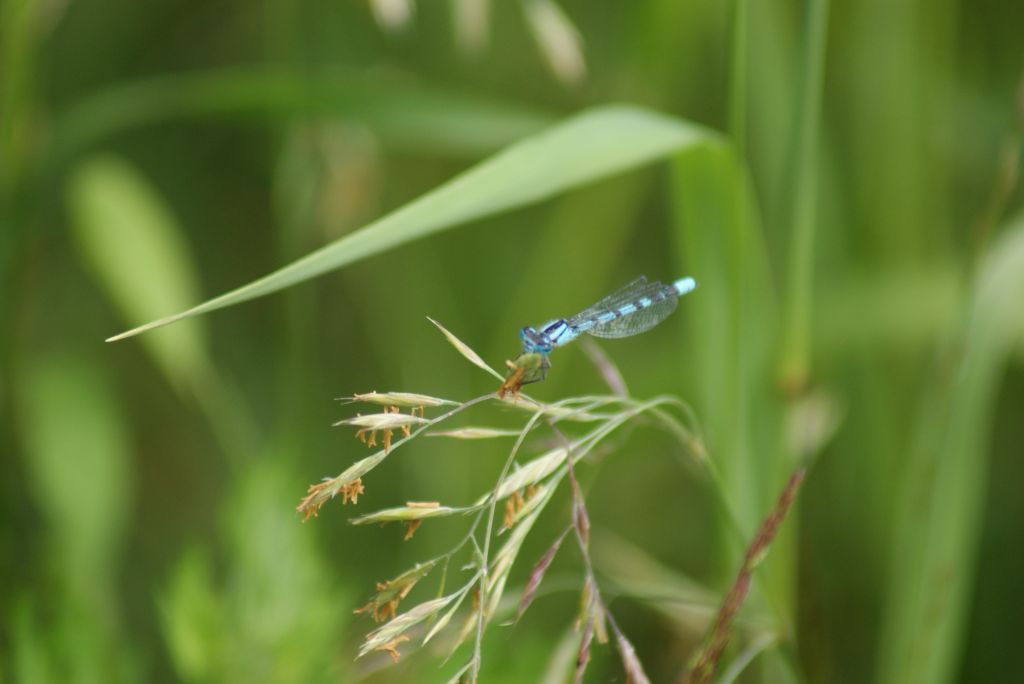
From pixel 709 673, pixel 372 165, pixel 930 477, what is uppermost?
pixel 372 165

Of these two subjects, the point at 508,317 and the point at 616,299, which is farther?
the point at 508,317

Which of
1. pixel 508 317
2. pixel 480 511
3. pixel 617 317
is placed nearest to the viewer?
pixel 480 511

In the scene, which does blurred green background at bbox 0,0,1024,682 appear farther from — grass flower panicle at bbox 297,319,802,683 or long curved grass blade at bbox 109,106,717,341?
grass flower panicle at bbox 297,319,802,683

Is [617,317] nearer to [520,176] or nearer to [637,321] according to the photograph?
[637,321]

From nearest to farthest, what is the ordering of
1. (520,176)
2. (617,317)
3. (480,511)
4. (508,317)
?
(480,511)
(520,176)
(617,317)
(508,317)

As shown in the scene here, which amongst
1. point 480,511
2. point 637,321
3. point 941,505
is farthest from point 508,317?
point 480,511

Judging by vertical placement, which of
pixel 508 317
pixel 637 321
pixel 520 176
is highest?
pixel 520 176

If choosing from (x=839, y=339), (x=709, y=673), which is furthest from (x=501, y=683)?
(x=839, y=339)

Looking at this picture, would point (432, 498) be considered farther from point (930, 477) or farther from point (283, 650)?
point (930, 477)
